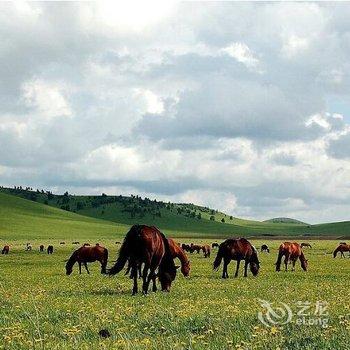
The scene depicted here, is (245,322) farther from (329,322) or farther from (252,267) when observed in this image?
(252,267)

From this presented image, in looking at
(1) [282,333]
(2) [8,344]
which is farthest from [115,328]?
(1) [282,333]

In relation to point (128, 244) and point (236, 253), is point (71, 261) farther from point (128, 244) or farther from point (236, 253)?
point (128, 244)

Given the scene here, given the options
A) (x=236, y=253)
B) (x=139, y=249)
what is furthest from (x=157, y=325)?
(x=236, y=253)

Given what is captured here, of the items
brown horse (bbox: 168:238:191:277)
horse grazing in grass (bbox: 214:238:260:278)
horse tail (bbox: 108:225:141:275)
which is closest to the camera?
horse tail (bbox: 108:225:141:275)

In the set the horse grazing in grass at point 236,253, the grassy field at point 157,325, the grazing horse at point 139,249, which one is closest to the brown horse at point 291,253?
the horse grazing in grass at point 236,253

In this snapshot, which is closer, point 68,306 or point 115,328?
point 115,328

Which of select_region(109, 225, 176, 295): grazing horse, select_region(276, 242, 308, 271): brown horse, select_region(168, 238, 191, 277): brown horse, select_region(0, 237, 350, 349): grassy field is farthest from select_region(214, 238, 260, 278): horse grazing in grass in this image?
select_region(0, 237, 350, 349): grassy field

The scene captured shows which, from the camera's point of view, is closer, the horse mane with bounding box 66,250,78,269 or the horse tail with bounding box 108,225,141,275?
the horse tail with bounding box 108,225,141,275

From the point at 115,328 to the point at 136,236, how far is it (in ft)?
33.8

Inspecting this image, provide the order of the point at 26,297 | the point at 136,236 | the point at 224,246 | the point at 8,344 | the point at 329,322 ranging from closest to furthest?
the point at 8,344
the point at 329,322
the point at 26,297
the point at 136,236
the point at 224,246

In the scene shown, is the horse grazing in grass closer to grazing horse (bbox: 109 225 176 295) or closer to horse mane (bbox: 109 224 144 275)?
grazing horse (bbox: 109 225 176 295)

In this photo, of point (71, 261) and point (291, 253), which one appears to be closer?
point (71, 261)

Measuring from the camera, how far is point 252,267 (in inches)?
1454

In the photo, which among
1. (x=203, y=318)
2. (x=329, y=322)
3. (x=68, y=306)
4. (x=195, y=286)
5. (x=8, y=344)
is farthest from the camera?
(x=195, y=286)
